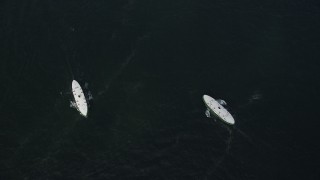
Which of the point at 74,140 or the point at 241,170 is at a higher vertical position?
the point at 74,140

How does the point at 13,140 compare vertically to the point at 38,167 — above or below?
above

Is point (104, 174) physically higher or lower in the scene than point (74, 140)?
lower

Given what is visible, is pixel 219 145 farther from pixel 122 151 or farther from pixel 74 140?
pixel 74 140

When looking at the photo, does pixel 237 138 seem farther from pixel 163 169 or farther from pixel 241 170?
pixel 163 169

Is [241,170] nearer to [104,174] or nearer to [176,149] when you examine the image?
[176,149]

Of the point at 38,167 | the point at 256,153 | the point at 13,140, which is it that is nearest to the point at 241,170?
the point at 256,153

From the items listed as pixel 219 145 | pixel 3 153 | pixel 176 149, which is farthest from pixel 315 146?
pixel 3 153

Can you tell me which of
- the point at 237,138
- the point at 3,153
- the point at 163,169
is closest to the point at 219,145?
the point at 237,138
